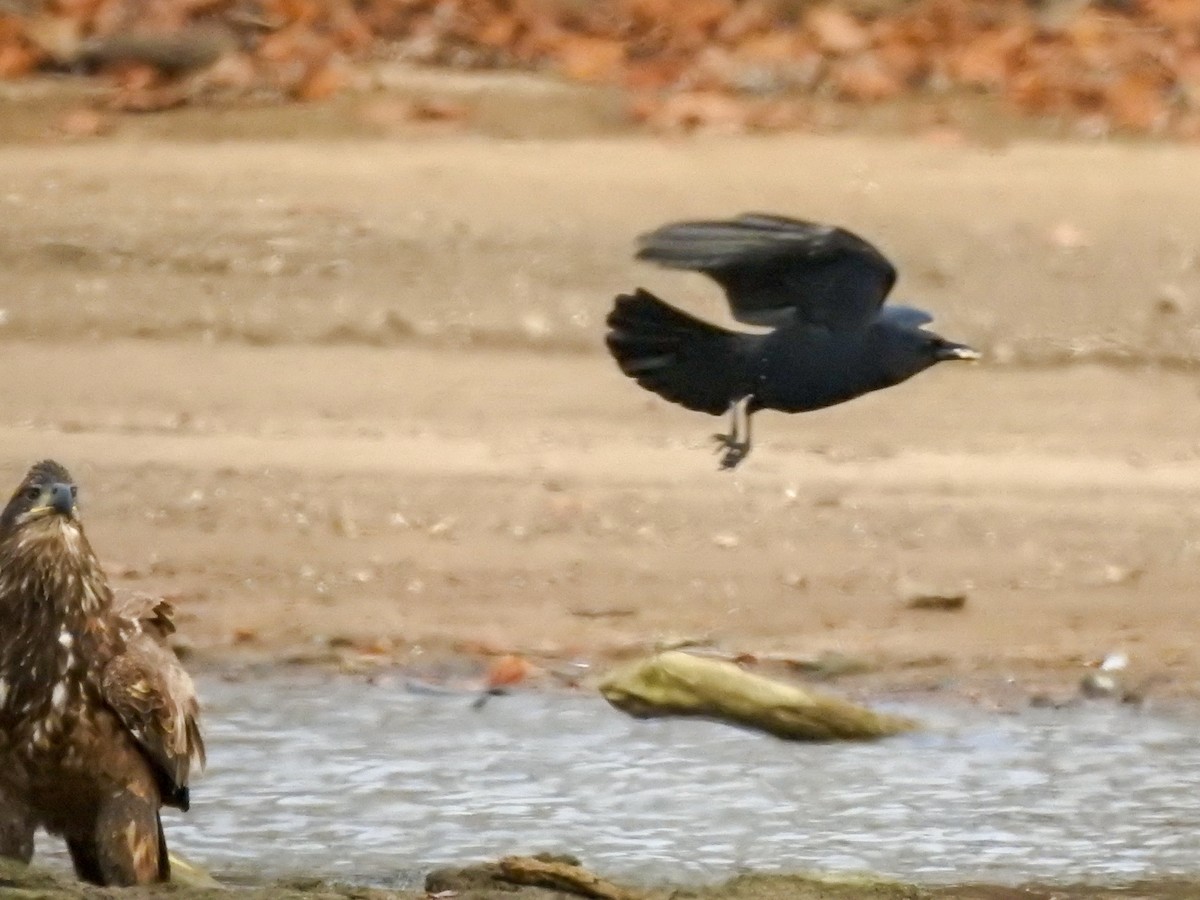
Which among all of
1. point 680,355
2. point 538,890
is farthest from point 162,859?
point 680,355

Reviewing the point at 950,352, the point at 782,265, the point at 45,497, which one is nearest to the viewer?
the point at 45,497

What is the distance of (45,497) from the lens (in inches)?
254

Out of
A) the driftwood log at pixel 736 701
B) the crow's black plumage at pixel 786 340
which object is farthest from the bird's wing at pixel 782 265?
the driftwood log at pixel 736 701

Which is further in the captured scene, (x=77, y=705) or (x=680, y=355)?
(x=680, y=355)

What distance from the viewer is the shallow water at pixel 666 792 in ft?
25.0

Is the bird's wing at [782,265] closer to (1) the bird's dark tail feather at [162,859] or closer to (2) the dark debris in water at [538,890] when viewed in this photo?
(2) the dark debris in water at [538,890]

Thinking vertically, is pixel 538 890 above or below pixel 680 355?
below

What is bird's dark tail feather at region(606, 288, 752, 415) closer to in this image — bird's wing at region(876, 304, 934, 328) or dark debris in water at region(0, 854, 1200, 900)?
bird's wing at region(876, 304, 934, 328)

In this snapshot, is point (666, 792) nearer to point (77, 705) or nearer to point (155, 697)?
point (155, 697)

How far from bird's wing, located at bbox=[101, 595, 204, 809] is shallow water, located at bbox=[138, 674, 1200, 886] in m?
0.84

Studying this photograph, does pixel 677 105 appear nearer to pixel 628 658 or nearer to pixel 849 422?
pixel 849 422

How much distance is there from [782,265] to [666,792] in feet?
4.70

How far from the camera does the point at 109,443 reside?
1161 cm

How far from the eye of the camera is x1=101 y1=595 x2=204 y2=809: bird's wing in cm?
652
